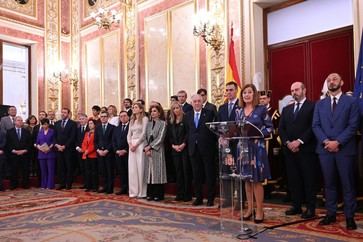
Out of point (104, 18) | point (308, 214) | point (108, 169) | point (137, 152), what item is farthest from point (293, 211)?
point (104, 18)

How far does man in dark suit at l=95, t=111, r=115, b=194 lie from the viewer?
6254mm

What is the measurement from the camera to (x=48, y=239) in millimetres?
3387

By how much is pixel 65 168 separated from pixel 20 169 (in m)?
0.91

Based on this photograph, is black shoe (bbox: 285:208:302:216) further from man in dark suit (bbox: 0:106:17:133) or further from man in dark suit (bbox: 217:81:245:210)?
man in dark suit (bbox: 0:106:17:133)

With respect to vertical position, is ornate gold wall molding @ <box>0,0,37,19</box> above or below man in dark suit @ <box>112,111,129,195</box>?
above

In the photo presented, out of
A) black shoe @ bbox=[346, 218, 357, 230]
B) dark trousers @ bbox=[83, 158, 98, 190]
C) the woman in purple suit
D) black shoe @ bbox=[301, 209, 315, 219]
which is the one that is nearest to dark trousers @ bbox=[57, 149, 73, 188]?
the woman in purple suit

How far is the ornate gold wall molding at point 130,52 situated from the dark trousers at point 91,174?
2.28m

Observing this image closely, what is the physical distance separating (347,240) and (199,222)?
1.37m

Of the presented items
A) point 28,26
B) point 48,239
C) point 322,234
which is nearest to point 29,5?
point 28,26

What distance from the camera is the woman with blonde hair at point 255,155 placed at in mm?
3699

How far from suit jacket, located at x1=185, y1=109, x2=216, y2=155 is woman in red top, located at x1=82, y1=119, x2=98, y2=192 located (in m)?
2.11

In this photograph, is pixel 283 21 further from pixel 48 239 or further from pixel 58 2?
pixel 58 2

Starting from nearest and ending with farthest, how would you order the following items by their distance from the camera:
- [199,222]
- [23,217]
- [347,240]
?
[347,240]
[199,222]
[23,217]

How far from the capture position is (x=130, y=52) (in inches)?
339
